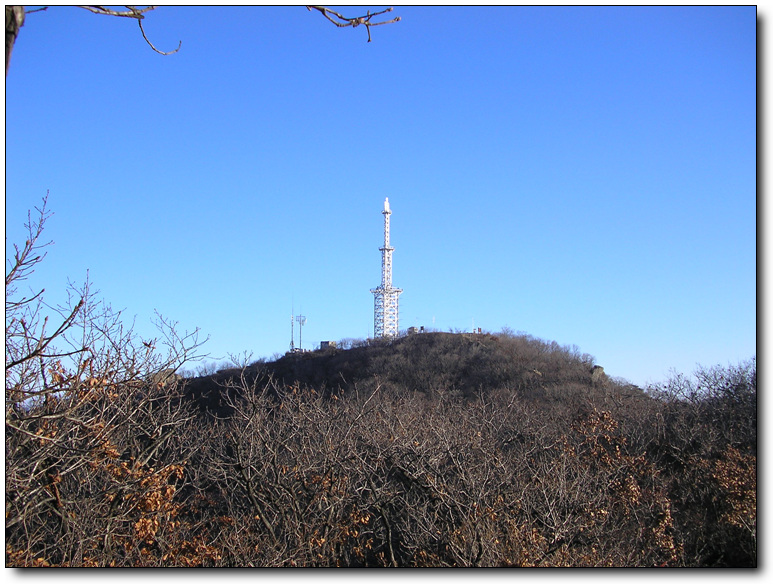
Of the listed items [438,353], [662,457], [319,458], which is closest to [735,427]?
[662,457]

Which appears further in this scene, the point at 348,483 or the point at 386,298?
the point at 386,298

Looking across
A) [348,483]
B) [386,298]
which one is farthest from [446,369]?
[348,483]

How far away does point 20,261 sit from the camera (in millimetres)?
6082

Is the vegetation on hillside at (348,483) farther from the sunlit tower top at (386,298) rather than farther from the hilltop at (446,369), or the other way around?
the sunlit tower top at (386,298)

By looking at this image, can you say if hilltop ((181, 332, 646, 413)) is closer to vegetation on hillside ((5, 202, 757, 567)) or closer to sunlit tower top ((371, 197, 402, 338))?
sunlit tower top ((371, 197, 402, 338))

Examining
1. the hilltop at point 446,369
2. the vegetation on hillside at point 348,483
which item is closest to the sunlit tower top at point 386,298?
the hilltop at point 446,369

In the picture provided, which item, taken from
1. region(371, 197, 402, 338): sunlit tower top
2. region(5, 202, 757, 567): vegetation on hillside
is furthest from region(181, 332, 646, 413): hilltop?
region(5, 202, 757, 567): vegetation on hillside

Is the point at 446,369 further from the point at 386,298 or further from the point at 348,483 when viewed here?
the point at 348,483

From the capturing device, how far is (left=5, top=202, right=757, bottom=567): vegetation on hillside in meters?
7.23

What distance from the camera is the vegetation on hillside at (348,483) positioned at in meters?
7.23

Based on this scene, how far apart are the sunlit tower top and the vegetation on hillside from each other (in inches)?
1263

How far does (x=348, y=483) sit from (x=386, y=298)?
4391 centimetres

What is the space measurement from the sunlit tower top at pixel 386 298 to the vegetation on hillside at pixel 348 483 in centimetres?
3209

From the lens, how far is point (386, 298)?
2266 inches
